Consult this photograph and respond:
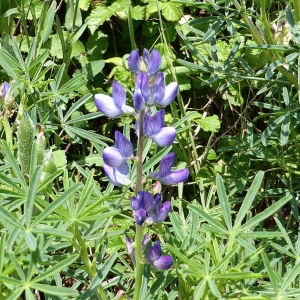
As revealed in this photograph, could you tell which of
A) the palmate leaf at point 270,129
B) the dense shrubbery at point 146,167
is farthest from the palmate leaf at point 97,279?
the palmate leaf at point 270,129

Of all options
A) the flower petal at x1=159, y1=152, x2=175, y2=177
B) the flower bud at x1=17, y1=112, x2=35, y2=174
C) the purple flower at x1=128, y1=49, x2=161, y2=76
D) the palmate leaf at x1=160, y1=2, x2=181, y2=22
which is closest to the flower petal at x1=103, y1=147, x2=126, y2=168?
the flower petal at x1=159, y1=152, x2=175, y2=177

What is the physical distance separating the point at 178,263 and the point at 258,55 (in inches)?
55.2

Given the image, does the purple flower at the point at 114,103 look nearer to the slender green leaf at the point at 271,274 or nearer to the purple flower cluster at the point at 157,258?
the purple flower cluster at the point at 157,258

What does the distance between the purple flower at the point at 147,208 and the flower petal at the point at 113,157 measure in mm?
96

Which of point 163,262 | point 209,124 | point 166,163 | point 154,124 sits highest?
point 154,124

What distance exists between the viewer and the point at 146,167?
1655 mm

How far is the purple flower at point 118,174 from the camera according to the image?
1.40 metres

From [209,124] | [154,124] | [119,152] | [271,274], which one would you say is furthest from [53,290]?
[209,124]

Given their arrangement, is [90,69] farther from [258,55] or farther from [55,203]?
[55,203]

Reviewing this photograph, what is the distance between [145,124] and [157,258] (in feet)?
1.20

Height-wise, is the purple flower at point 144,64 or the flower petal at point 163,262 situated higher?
the purple flower at point 144,64

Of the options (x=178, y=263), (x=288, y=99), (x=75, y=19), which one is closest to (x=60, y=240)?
(x=178, y=263)

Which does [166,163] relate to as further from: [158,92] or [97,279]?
[97,279]

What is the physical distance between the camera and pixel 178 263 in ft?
A: 5.19
